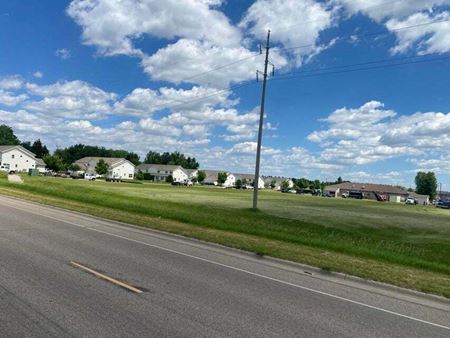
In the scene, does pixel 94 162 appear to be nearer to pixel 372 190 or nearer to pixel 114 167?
pixel 114 167

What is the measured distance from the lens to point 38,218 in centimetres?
1844

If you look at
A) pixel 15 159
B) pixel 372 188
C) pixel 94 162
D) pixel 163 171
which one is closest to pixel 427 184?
pixel 372 188

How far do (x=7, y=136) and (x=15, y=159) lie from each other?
230 feet

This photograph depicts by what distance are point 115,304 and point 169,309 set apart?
0.85 m

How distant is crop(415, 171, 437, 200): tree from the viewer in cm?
18254

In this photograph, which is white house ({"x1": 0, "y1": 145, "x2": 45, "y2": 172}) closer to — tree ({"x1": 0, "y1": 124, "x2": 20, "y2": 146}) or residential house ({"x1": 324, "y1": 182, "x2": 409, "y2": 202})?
tree ({"x1": 0, "y1": 124, "x2": 20, "y2": 146})

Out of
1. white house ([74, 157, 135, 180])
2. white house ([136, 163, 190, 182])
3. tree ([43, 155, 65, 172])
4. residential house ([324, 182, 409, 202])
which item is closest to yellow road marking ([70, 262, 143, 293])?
tree ([43, 155, 65, 172])

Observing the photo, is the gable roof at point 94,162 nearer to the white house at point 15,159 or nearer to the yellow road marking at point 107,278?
the white house at point 15,159

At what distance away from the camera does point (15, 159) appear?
128625 millimetres

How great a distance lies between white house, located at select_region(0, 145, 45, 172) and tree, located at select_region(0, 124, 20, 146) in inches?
2455

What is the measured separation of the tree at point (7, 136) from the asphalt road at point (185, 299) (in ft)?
644

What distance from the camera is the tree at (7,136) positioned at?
615ft

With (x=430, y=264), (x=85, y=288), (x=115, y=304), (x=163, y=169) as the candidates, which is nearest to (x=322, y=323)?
(x=115, y=304)

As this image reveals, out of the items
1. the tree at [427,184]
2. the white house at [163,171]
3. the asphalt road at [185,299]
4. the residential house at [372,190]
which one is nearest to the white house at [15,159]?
the white house at [163,171]
